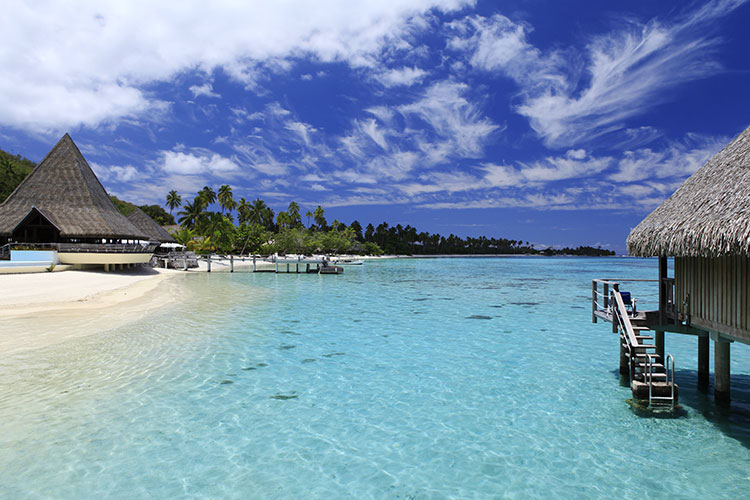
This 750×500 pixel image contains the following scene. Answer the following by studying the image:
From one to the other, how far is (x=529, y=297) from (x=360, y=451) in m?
22.3

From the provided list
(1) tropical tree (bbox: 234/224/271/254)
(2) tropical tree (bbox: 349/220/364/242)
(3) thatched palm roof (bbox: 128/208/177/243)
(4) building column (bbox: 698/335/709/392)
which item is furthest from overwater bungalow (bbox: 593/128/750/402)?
(2) tropical tree (bbox: 349/220/364/242)

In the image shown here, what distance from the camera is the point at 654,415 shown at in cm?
Result: 688

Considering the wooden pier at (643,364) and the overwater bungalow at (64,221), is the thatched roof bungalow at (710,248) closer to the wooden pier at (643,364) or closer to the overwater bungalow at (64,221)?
the wooden pier at (643,364)

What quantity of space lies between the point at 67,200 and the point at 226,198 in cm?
5515

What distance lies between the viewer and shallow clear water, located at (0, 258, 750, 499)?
5.02 meters

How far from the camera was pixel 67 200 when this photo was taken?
32938 mm

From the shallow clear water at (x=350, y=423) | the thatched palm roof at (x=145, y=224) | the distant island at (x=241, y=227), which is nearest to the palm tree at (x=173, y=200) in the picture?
the distant island at (x=241, y=227)

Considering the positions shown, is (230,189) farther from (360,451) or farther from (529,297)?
(360,451)

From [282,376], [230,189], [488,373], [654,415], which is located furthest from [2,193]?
[654,415]

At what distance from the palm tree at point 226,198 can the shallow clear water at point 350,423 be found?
259ft

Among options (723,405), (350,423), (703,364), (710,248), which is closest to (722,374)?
(723,405)

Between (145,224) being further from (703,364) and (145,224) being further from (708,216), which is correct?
(708,216)

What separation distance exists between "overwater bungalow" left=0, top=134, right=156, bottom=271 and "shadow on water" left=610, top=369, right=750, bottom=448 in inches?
1266

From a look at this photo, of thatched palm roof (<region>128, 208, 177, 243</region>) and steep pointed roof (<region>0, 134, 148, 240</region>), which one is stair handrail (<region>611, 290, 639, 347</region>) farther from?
thatched palm roof (<region>128, 208, 177, 243</region>)
